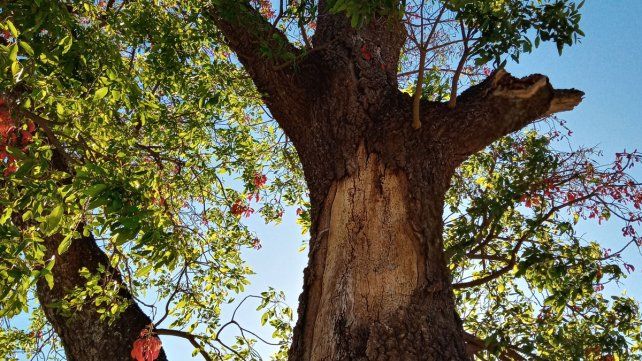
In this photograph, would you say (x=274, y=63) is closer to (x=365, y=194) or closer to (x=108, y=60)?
(x=108, y=60)

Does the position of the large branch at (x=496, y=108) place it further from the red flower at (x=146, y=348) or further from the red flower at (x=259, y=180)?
the red flower at (x=259, y=180)

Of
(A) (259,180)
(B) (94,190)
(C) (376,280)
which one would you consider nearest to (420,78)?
(C) (376,280)

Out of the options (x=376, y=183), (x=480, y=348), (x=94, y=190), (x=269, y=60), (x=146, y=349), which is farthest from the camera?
(x=269, y=60)

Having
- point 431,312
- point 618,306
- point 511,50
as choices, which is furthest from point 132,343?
point 618,306

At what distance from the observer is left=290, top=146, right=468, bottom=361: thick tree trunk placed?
230 cm

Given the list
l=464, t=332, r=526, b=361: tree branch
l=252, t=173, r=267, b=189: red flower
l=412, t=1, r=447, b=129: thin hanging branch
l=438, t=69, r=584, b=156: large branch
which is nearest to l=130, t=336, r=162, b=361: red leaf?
l=464, t=332, r=526, b=361: tree branch

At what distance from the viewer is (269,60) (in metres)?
3.64

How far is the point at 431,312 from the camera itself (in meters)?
2.43

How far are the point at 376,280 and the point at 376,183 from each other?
57cm

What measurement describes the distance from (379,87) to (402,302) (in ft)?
5.21

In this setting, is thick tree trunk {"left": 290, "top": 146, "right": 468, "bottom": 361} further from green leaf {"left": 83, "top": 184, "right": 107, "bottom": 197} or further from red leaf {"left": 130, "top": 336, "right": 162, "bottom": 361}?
red leaf {"left": 130, "top": 336, "right": 162, "bottom": 361}

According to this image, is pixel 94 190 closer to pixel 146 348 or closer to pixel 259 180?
pixel 146 348

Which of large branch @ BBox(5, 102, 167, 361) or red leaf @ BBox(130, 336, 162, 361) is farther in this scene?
large branch @ BBox(5, 102, 167, 361)

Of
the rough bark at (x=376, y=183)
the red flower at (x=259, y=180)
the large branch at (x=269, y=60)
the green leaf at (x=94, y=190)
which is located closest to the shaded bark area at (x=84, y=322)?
the green leaf at (x=94, y=190)
